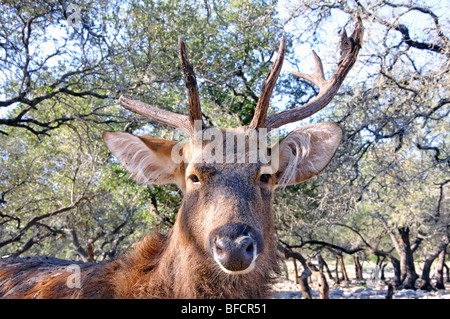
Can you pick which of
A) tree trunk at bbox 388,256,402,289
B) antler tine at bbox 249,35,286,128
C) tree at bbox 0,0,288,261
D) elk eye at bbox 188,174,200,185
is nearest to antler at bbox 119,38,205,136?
elk eye at bbox 188,174,200,185

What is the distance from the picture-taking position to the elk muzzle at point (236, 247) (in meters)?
2.45

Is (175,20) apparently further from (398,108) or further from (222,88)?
(398,108)

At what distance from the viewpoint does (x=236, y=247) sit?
2461mm

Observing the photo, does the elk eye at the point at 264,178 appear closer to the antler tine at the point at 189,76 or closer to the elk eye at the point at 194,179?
the elk eye at the point at 194,179

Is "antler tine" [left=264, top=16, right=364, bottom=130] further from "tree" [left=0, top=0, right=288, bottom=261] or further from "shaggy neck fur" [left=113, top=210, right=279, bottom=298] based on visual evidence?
"tree" [left=0, top=0, right=288, bottom=261]

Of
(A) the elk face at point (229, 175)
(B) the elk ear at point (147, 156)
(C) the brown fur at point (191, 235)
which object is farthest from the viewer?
(B) the elk ear at point (147, 156)

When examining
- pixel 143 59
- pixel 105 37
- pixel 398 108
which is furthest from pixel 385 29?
pixel 105 37

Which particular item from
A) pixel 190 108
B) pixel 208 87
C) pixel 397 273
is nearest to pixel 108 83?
pixel 208 87

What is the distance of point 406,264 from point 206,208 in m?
22.3

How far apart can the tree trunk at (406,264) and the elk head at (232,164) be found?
1926 centimetres

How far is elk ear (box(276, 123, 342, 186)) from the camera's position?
3676 millimetres

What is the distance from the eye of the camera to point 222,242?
253 cm

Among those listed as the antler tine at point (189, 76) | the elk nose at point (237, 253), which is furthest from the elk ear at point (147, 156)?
the elk nose at point (237, 253)
